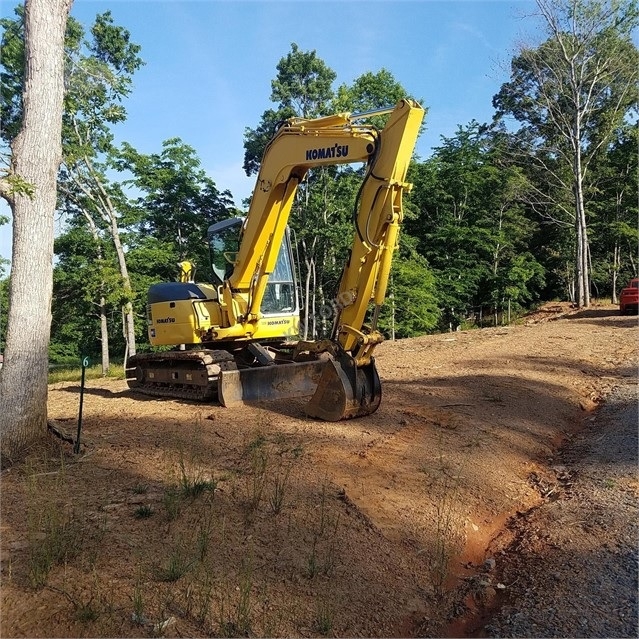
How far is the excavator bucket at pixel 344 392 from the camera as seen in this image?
6863 millimetres

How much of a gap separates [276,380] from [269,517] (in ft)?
12.9

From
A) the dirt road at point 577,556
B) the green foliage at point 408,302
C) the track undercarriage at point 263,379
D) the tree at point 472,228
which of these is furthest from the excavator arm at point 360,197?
the tree at point 472,228

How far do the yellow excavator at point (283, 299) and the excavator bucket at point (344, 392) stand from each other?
1 cm

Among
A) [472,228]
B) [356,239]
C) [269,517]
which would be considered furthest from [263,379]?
[472,228]

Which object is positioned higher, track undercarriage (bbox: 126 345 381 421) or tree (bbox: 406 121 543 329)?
tree (bbox: 406 121 543 329)

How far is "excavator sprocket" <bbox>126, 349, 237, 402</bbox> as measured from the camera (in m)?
8.27

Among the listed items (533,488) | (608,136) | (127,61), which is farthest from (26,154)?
(608,136)

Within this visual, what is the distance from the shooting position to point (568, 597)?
11.2 ft

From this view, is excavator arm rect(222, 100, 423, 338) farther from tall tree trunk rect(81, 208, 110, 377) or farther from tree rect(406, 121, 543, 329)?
tree rect(406, 121, 543, 329)

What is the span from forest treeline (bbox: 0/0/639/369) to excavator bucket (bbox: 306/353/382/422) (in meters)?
12.4

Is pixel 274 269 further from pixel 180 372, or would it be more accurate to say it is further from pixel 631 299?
pixel 631 299

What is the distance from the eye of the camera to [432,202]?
3500cm

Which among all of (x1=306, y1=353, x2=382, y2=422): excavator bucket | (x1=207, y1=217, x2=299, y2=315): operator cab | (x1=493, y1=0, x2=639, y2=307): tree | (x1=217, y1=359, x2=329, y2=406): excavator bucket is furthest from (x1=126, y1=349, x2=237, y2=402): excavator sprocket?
(x1=493, y1=0, x2=639, y2=307): tree

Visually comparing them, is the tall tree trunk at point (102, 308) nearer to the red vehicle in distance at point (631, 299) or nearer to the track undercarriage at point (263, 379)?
the track undercarriage at point (263, 379)
